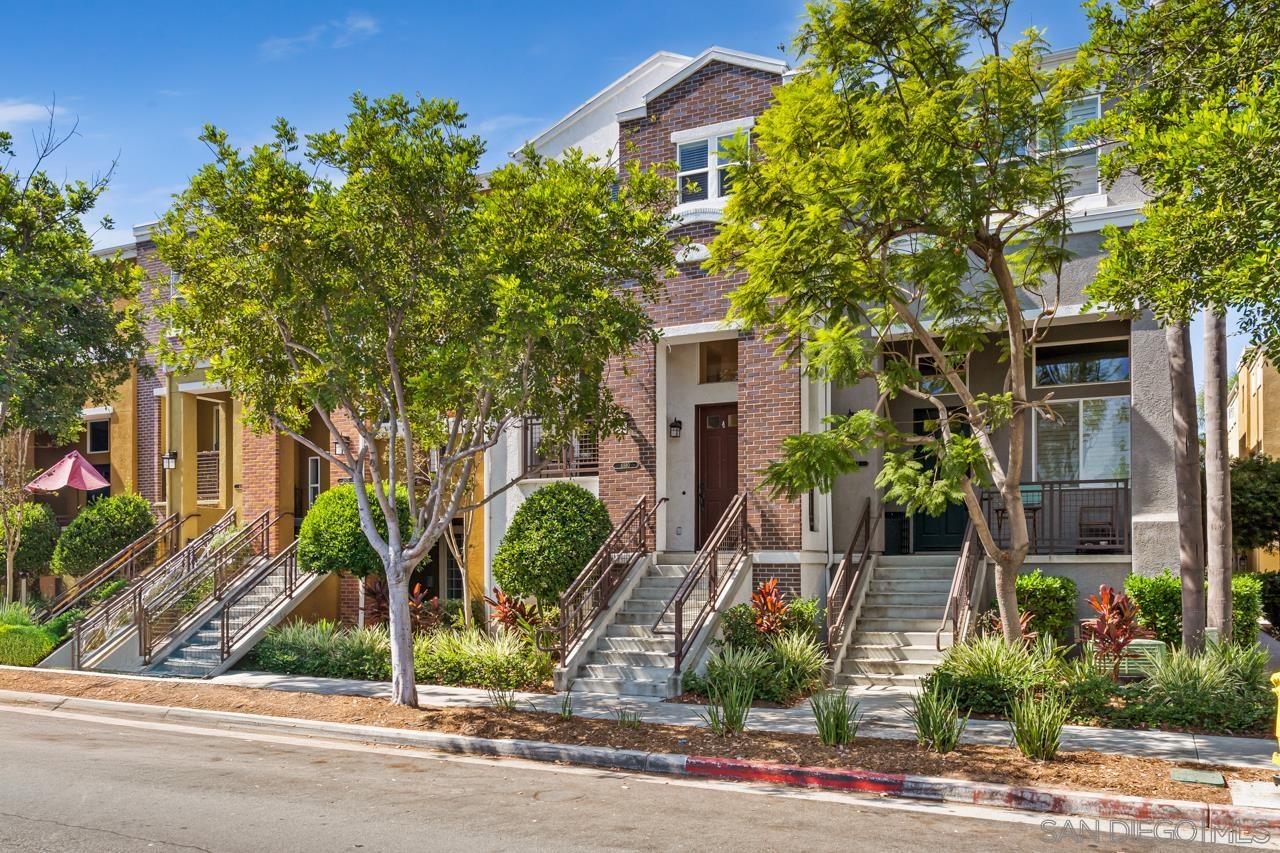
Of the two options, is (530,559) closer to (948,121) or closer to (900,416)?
(900,416)

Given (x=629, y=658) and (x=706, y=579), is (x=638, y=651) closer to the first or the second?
(x=629, y=658)

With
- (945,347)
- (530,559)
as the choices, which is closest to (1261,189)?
(945,347)

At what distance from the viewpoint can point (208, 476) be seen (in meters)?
25.8

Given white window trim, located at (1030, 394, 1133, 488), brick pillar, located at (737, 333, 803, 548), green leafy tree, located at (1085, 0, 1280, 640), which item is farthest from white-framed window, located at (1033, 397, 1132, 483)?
green leafy tree, located at (1085, 0, 1280, 640)

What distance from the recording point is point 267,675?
17.2m

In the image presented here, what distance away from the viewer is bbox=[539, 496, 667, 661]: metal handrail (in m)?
15.8

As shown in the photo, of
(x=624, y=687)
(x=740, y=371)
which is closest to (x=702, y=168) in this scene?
(x=740, y=371)

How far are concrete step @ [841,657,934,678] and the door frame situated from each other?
13.3 feet

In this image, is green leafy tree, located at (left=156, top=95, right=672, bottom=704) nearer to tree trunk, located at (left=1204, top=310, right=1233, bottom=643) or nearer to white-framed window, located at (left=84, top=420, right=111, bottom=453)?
tree trunk, located at (left=1204, top=310, right=1233, bottom=643)

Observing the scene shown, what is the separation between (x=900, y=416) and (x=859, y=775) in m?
11.0

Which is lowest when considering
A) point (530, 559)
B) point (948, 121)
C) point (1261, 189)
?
point (530, 559)

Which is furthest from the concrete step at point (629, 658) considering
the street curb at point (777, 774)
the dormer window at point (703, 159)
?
the dormer window at point (703, 159)

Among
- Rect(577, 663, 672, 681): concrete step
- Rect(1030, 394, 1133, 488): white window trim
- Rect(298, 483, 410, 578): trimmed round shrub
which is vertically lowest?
Rect(577, 663, 672, 681): concrete step

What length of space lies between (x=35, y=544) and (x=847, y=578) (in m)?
18.5
